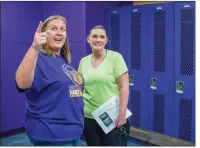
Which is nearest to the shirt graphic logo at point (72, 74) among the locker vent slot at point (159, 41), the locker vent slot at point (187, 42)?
the locker vent slot at point (187, 42)

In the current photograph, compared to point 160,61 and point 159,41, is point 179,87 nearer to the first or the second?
point 160,61

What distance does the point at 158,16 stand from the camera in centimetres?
321

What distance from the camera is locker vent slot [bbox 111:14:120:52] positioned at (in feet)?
12.1

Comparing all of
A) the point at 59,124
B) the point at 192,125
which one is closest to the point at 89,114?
the point at 59,124

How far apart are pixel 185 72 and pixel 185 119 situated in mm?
484

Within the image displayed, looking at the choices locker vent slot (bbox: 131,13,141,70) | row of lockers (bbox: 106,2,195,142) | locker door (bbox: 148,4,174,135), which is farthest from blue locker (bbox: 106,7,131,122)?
locker door (bbox: 148,4,174,135)

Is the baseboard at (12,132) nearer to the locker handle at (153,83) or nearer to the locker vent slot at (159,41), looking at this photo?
the locker handle at (153,83)

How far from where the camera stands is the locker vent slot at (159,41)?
3.18 meters

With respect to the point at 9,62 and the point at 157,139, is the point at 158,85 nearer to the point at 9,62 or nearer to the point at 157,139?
the point at 157,139

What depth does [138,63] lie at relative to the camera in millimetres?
3467

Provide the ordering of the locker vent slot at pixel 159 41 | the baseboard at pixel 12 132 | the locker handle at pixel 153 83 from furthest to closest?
the baseboard at pixel 12 132 → the locker handle at pixel 153 83 → the locker vent slot at pixel 159 41

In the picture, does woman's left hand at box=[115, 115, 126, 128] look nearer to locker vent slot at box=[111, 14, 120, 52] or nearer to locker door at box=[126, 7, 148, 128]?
Result: locker door at box=[126, 7, 148, 128]

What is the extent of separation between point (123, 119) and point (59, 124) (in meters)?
0.82

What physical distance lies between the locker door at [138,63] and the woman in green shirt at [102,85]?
4.57ft
